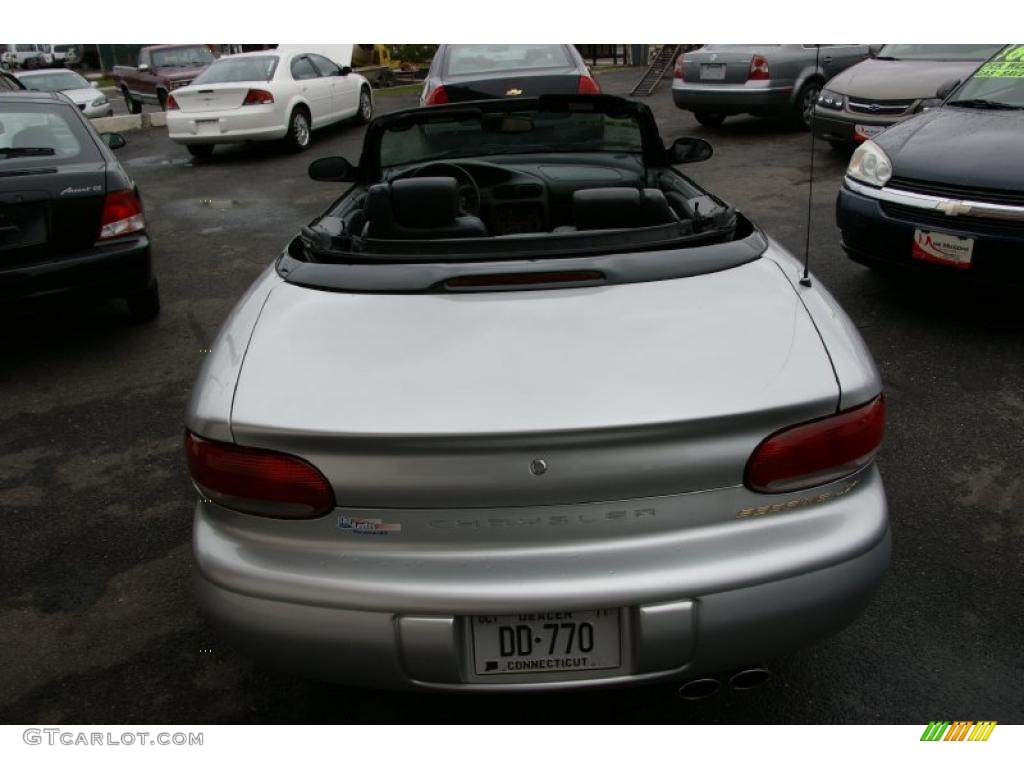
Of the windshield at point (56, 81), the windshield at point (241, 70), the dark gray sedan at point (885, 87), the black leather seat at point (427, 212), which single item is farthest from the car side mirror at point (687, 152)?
the windshield at point (56, 81)

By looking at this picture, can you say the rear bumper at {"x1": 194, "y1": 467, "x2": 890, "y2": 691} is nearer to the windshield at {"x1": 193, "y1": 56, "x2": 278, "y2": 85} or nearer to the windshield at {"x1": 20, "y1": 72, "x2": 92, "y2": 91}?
the windshield at {"x1": 193, "y1": 56, "x2": 278, "y2": 85}

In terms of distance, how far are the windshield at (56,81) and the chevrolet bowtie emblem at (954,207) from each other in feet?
50.9

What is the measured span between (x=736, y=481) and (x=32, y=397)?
3.93m

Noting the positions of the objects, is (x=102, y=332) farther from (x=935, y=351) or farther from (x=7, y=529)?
(x=935, y=351)

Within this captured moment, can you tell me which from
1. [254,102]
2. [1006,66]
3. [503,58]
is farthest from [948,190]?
[254,102]

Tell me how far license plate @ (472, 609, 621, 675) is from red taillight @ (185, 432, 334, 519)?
1.37 ft

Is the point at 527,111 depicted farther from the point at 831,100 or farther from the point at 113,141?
the point at 831,100

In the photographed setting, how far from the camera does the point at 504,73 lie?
28.1 ft

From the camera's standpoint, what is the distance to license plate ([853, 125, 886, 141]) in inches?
337

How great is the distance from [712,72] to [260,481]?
10.3 meters

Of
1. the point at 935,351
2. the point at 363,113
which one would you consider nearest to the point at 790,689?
the point at 935,351

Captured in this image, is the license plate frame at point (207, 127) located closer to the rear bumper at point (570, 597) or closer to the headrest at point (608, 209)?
the headrest at point (608, 209)

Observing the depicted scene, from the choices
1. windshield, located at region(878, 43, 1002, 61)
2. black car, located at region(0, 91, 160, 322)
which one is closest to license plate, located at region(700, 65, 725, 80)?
windshield, located at region(878, 43, 1002, 61)

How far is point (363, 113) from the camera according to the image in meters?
14.0
